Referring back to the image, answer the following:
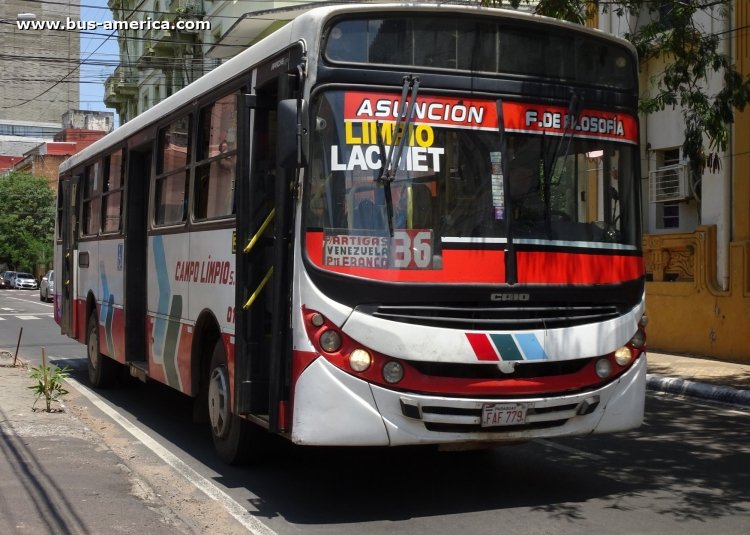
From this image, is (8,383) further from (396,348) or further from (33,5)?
(33,5)

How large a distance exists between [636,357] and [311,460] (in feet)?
9.55

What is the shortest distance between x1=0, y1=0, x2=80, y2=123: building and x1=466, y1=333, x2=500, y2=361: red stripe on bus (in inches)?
3539

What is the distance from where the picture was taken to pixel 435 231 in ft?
21.1

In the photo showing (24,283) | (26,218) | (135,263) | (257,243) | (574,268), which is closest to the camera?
(574,268)

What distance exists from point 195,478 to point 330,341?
2.26 metres

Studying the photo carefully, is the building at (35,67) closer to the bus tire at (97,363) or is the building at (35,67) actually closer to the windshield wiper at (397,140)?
the bus tire at (97,363)

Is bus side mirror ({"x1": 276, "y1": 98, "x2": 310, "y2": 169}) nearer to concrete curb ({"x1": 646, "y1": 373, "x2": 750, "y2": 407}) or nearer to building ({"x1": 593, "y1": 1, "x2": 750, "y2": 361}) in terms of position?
concrete curb ({"x1": 646, "y1": 373, "x2": 750, "y2": 407})

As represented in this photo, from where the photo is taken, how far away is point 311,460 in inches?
333

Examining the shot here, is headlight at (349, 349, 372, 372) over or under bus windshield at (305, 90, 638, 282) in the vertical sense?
under

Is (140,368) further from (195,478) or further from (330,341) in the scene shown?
(330,341)

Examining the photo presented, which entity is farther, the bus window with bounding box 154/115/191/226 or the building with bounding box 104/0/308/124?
the building with bounding box 104/0/308/124

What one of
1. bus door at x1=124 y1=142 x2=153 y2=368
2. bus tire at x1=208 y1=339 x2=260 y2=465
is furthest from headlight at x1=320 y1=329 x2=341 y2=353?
bus door at x1=124 y1=142 x2=153 y2=368

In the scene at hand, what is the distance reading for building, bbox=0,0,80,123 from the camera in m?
95.2

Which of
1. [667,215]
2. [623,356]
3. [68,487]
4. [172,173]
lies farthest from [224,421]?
[667,215]
